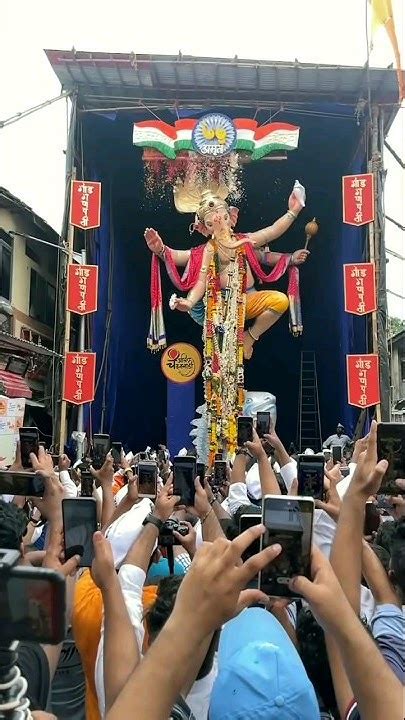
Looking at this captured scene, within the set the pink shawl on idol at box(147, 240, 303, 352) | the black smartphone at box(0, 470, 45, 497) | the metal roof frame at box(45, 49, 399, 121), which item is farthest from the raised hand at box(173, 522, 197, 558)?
the metal roof frame at box(45, 49, 399, 121)

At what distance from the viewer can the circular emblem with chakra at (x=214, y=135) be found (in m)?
10.3

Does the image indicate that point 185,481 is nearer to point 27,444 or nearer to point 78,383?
point 27,444

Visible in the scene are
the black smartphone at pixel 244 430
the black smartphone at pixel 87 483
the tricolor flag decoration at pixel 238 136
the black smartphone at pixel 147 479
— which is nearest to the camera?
the black smartphone at pixel 147 479

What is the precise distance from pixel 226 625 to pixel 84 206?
30.5 ft

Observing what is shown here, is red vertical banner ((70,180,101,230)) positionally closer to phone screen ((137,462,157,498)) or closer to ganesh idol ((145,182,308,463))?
ganesh idol ((145,182,308,463))

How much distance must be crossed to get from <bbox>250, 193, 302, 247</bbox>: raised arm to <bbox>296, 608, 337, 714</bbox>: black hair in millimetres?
9625

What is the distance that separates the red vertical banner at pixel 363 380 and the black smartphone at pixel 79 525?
27.1 ft

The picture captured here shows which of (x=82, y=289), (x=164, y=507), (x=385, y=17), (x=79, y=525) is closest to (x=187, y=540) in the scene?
(x=164, y=507)

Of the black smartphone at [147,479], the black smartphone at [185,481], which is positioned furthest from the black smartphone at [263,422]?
the black smartphone at [185,481]

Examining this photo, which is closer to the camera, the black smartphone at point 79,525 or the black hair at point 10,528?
the black hair at point 10,528

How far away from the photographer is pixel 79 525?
170cm

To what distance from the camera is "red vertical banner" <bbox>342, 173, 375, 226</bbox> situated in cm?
970

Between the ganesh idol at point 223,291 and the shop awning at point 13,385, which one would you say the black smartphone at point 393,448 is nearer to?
the shop awning at point 13,385

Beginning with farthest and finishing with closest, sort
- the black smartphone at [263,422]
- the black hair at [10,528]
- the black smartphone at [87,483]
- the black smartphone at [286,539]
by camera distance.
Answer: the black smartphone at [263,422]
the black smartphone at [87,483]
the black hair at [10,528]
the black smartphone at [286,539]
